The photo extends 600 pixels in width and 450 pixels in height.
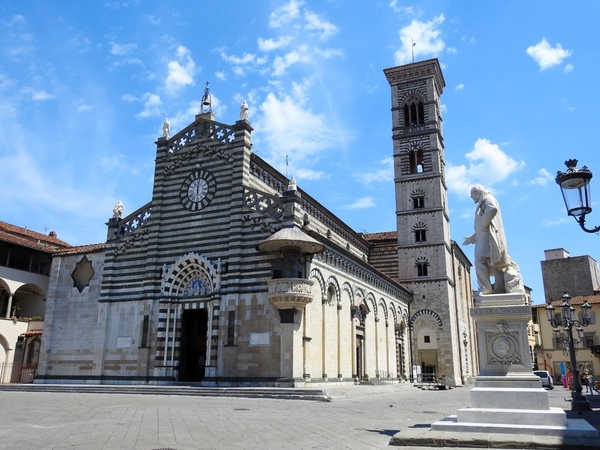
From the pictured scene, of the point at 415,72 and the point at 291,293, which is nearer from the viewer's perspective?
the point at 291,293

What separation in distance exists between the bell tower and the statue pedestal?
3109cm

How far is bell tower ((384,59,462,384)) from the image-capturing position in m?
41.0

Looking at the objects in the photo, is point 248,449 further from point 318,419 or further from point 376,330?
point 376,330

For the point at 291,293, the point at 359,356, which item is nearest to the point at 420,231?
the point at 359,356

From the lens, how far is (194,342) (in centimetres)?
2752

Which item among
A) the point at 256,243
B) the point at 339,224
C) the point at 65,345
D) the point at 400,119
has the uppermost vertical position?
the point at 400,119

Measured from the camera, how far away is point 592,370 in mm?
48281

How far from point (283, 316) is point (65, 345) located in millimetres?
13959

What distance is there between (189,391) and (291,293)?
20.0ft

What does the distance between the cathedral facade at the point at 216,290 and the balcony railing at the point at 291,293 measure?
0.16ft

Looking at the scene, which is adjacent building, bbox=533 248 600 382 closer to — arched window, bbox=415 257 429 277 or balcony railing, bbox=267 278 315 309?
arched window, bbox=415 257 429 277

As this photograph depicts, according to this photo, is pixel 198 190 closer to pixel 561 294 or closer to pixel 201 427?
pixel 201 427

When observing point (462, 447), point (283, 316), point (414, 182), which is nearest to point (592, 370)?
point (414, 182)

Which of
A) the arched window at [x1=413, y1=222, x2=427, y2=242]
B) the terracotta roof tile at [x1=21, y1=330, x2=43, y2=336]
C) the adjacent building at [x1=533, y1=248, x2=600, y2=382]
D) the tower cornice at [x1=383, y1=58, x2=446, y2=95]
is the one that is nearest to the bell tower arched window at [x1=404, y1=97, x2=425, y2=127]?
the tower cornice at [x1=383, y1=58, x2=446, y2=95]
